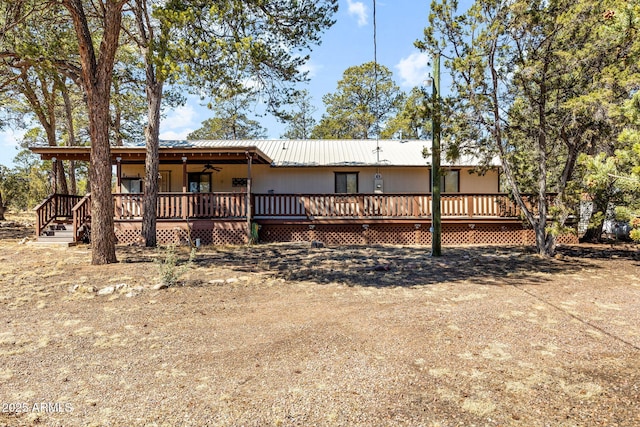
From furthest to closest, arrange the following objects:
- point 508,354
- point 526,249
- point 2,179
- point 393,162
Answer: point 2,179
point 393,162
point 526,249
point 508,354

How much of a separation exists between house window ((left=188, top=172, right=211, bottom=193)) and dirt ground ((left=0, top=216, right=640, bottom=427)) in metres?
9.32

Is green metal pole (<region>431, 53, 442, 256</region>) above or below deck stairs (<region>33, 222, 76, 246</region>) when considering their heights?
above

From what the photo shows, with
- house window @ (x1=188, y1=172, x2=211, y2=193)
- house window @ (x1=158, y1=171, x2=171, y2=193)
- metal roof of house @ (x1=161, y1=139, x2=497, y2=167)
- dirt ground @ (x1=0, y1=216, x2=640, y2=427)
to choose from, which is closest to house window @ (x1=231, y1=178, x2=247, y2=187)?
house window @ (x1=188, y1=172, x2=211, y2=193)

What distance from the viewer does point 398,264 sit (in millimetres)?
9656

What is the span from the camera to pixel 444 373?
3.58m

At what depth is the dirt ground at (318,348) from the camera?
2.96 meters

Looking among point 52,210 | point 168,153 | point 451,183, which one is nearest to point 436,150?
point 451,183

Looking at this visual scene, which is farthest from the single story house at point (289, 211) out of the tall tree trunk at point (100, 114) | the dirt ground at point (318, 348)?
the dirt ground at point (318, 348)

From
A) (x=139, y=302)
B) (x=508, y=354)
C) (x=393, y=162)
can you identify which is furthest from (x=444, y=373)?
(x=393, y=162)

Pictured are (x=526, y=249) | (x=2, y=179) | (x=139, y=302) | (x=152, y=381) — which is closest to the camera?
(x=152, y=381)

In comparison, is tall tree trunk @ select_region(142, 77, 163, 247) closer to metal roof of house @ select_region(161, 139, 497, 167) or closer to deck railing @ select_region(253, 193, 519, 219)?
metal roof of house @ select_region(161, 139, 497, 167)

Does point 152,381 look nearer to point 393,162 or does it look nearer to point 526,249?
point 526,249

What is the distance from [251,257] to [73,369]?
22.9 feet

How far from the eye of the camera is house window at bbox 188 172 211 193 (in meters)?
17.5
